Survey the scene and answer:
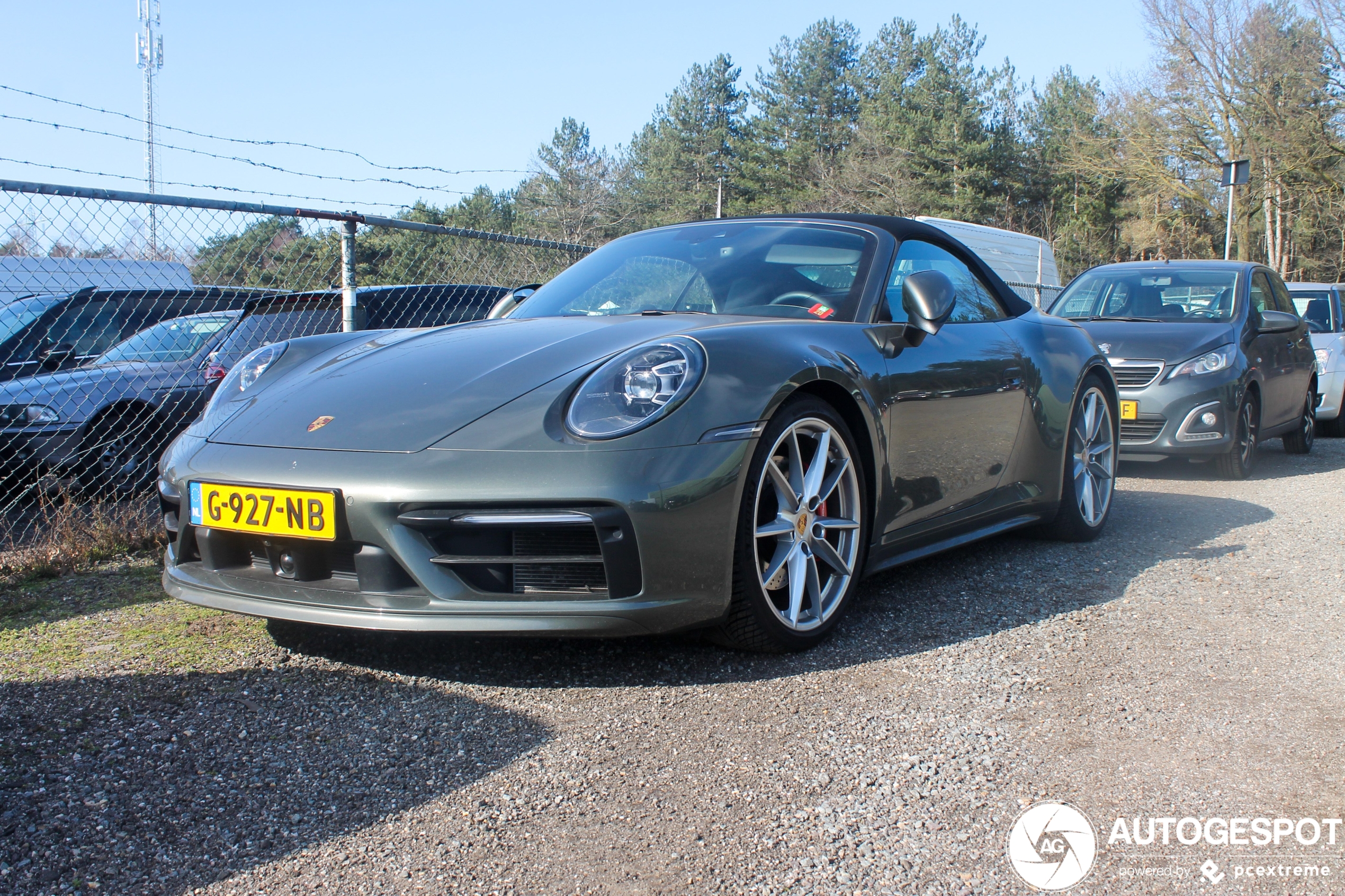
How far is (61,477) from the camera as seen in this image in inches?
209

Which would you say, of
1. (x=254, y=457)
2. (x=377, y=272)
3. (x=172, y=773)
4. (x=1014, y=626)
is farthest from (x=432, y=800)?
(x=377, y=272)

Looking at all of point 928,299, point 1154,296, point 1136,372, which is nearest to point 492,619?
point 928,299

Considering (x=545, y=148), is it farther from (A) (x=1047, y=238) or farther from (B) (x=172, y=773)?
(B) (x=172, y=773)

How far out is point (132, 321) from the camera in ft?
22.2

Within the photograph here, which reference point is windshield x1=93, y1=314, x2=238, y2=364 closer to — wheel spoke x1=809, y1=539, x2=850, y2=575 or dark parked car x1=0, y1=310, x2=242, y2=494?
dark parked car x1=0, y1=310, x2=242, y2=494

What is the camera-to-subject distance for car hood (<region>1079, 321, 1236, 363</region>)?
693 centimetres

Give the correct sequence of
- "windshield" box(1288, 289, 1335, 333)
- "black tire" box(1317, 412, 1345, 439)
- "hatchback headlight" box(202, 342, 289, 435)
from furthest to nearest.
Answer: "windshield" box(1288, 289, 1335, 333)
"black tire" box(1317, 412, 1345, 439)
"hatchback headlight" box(202, 342, 289, 435)

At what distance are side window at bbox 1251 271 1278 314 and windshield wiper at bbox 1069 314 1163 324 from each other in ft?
2.32

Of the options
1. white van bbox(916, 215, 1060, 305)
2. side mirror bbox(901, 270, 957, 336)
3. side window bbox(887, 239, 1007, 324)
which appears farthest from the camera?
white van bbox(916, 215, 1060, 305)

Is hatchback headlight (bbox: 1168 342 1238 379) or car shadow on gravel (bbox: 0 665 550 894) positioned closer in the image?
car shadow on gravel (bbox: 0 665 550 894)

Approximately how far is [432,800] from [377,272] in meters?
6.59

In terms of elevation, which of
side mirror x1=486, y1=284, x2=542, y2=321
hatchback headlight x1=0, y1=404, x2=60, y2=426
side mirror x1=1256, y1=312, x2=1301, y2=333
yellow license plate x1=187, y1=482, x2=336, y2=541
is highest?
side mirror x1=486, y1=284, x2=542, y2=321

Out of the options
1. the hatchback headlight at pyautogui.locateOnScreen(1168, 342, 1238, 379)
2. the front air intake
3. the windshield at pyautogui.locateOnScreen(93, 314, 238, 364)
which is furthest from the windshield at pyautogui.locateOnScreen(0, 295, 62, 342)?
the hatchback headlight at pyautogui.locateOnScreen(1168, 342, 1238, 379)

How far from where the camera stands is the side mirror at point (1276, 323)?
290 inches
